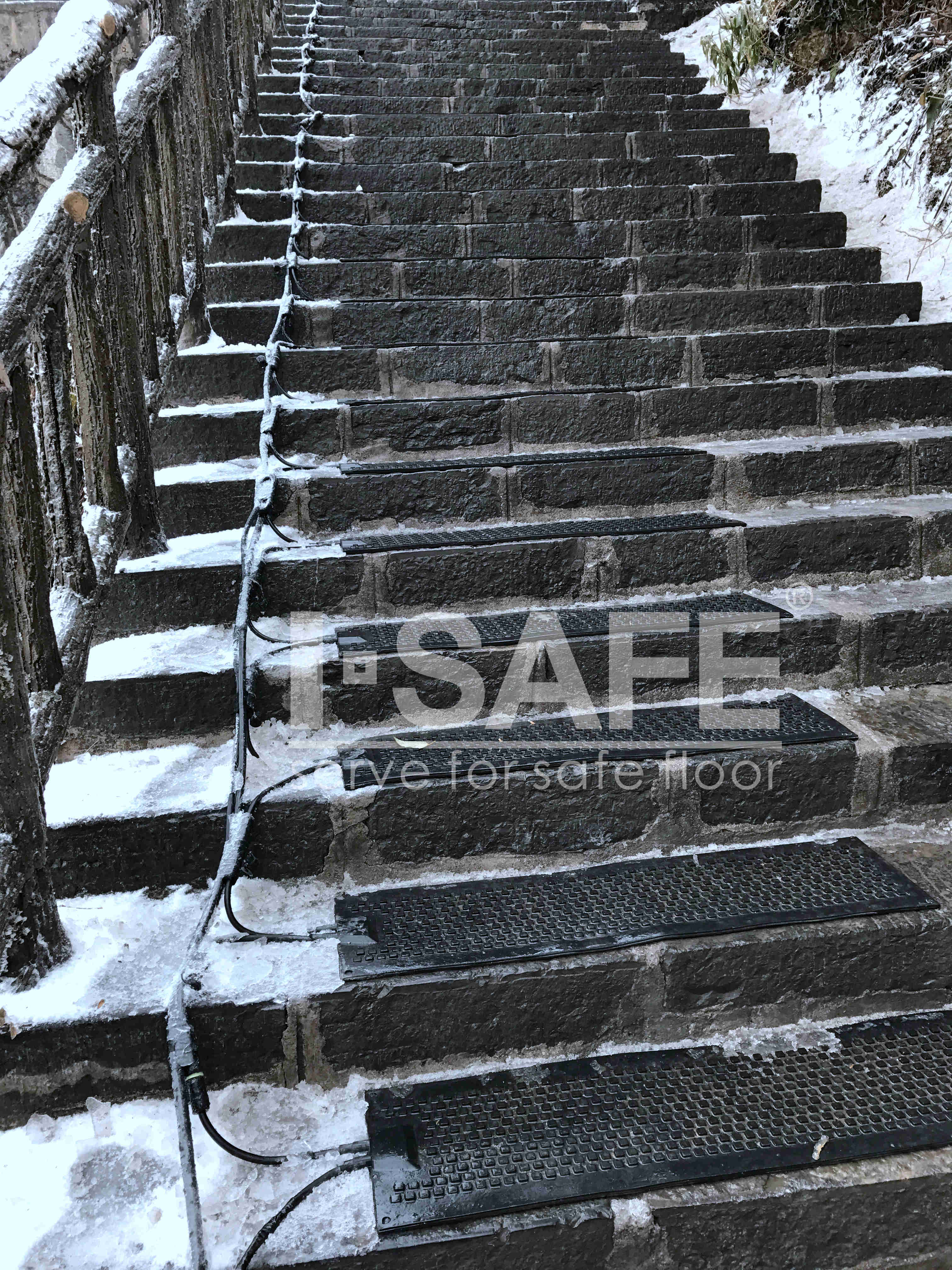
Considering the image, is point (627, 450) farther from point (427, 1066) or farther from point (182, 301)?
point (427, 1066)

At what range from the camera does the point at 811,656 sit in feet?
8.71

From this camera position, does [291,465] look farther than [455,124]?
No

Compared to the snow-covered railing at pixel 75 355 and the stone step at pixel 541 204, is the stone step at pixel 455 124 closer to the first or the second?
the stone step at pixel 541 204

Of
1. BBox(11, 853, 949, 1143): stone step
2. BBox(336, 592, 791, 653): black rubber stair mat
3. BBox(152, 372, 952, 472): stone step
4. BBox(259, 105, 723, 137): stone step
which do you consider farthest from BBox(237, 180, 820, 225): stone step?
BBox(11, 853, 949, 1143): stone step

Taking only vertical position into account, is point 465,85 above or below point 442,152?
above

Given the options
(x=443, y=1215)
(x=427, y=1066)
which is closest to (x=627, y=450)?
(x=427, y=1066)

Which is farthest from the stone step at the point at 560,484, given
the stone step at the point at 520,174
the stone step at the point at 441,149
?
the stone step at the point at 441,149

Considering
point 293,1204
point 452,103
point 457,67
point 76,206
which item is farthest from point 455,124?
point 293,1204

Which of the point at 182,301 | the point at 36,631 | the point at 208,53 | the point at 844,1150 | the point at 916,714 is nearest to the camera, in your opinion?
the point at 844,1150

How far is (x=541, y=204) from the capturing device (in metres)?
4.43

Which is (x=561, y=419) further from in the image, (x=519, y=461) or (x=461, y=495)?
(x=461, y=495)

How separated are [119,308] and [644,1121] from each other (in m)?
2.10

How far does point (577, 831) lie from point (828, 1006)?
0.61 metres

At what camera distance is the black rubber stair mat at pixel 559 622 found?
2500mm
